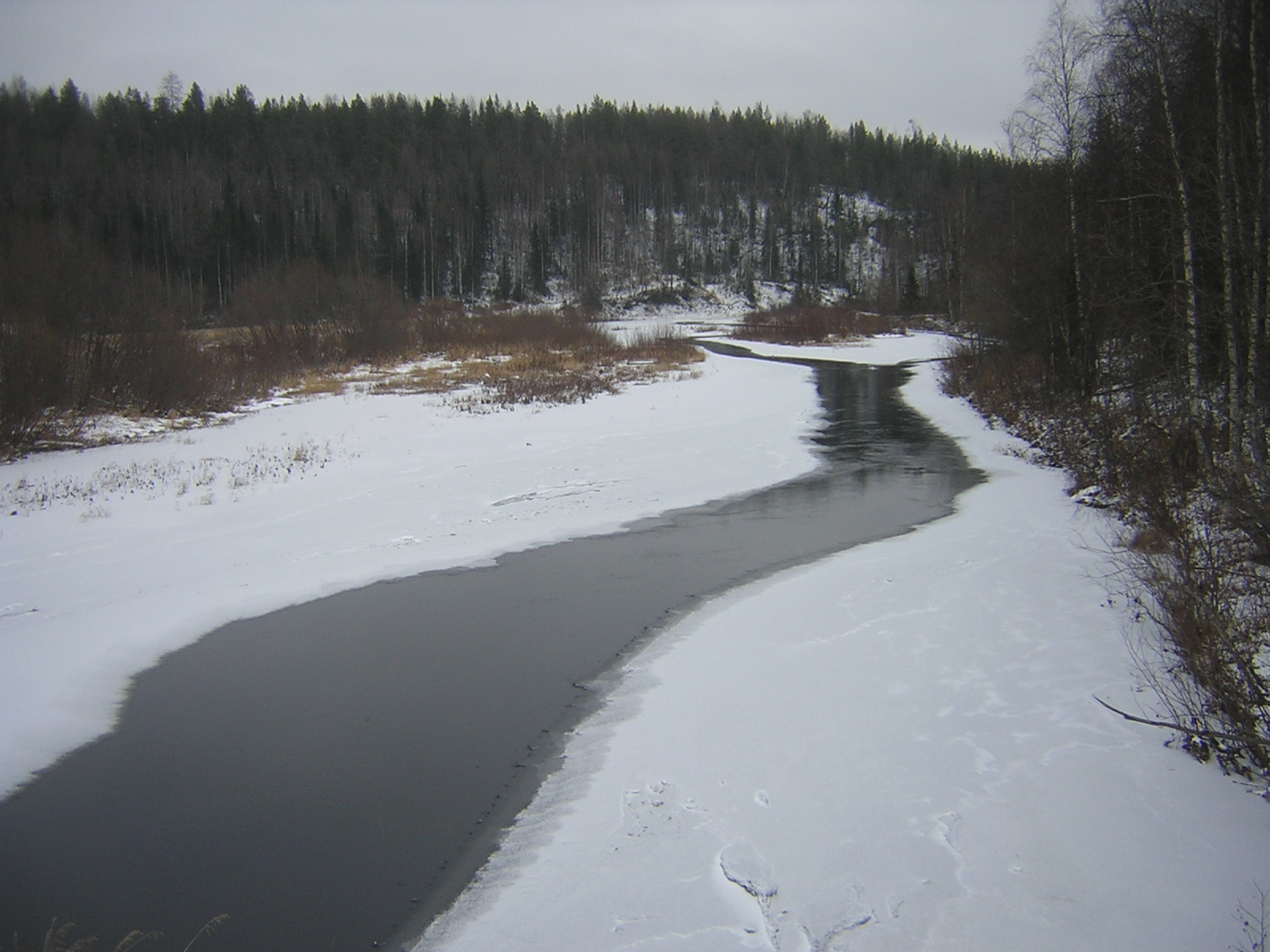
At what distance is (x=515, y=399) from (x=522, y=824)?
1800cm

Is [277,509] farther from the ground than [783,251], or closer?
closer

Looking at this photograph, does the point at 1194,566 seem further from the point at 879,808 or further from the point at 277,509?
the point at 277,509

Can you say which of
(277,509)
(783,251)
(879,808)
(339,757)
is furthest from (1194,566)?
(783,251)

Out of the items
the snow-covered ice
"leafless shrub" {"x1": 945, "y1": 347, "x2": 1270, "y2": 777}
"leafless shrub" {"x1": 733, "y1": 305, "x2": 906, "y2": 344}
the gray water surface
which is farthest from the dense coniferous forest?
"leafless shrub" {"x1": 733, "y1": 305, "x2": 906, "y2": 344}

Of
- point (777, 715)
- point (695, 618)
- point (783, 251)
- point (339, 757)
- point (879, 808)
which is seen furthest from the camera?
point (783, 251)

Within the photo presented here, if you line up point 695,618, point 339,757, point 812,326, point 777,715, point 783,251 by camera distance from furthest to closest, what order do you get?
1. point 783,251
2. point 812,326
3. point 695,618
4. point 777,715
5. point 339,757

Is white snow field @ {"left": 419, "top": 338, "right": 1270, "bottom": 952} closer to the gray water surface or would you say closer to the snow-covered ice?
the snow-covered ice

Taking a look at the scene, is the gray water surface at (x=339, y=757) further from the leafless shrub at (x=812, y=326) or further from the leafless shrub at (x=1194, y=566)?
the leafless shrub at (x=812, y=326)

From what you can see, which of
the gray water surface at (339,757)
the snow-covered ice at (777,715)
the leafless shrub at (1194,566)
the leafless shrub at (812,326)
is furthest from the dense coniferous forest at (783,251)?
the leafless shrub at (812,326)

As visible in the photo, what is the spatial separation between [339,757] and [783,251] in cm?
9219

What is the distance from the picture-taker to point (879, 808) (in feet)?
14.5

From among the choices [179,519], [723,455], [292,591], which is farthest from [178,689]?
[723,455]

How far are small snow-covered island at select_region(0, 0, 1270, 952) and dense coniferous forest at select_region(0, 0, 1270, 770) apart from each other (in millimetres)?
129

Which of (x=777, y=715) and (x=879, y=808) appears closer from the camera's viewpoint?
(x=879, y=808)
